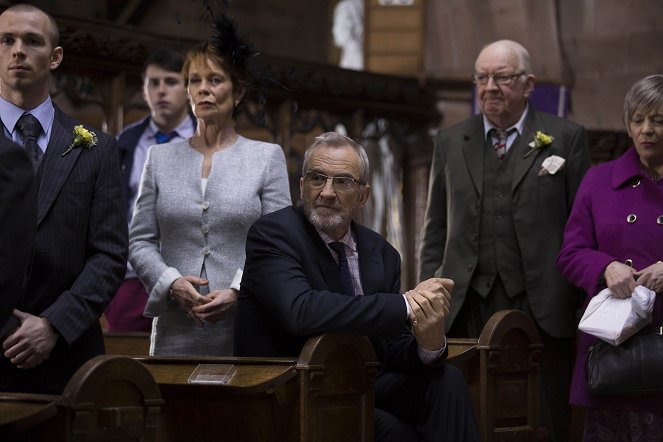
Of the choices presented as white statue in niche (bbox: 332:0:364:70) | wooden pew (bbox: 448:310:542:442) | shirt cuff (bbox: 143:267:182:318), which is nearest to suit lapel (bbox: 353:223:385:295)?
wooden pew (bbox: 448:310:542:442)

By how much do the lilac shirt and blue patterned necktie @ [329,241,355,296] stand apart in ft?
3.14

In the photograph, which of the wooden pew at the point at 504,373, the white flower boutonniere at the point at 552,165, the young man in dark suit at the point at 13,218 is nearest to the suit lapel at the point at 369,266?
the wooden pew at the point at 504,373

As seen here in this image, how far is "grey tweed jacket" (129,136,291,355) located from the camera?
4.50 metres

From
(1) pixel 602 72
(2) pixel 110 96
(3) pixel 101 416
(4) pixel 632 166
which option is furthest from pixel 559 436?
(1) pixel 602 72

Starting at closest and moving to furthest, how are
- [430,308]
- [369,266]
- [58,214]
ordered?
1. [58,214]
2. [430,308]
3. [369,266]

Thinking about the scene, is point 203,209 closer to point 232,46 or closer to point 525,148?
point 232,46

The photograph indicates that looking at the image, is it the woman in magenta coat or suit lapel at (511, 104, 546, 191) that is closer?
the woman in magenta coat

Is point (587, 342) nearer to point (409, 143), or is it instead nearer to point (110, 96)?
point (110, 96)

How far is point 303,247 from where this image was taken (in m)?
4.09

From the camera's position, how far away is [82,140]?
3.75 metres

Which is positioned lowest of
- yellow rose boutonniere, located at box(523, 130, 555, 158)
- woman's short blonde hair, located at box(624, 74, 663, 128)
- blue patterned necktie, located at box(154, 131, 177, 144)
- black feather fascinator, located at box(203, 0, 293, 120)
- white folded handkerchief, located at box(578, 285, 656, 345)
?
white folded handkerchief, located at box(578, 285, 656, 345)

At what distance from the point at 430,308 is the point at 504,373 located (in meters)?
0.83

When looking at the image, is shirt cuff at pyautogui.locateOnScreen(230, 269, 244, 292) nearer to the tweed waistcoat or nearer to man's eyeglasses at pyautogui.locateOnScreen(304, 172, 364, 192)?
man's eyeglasses at pyautogui.locateOnScreen(304, 172, 364, 192)

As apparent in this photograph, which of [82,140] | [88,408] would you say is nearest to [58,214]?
[82,140]
